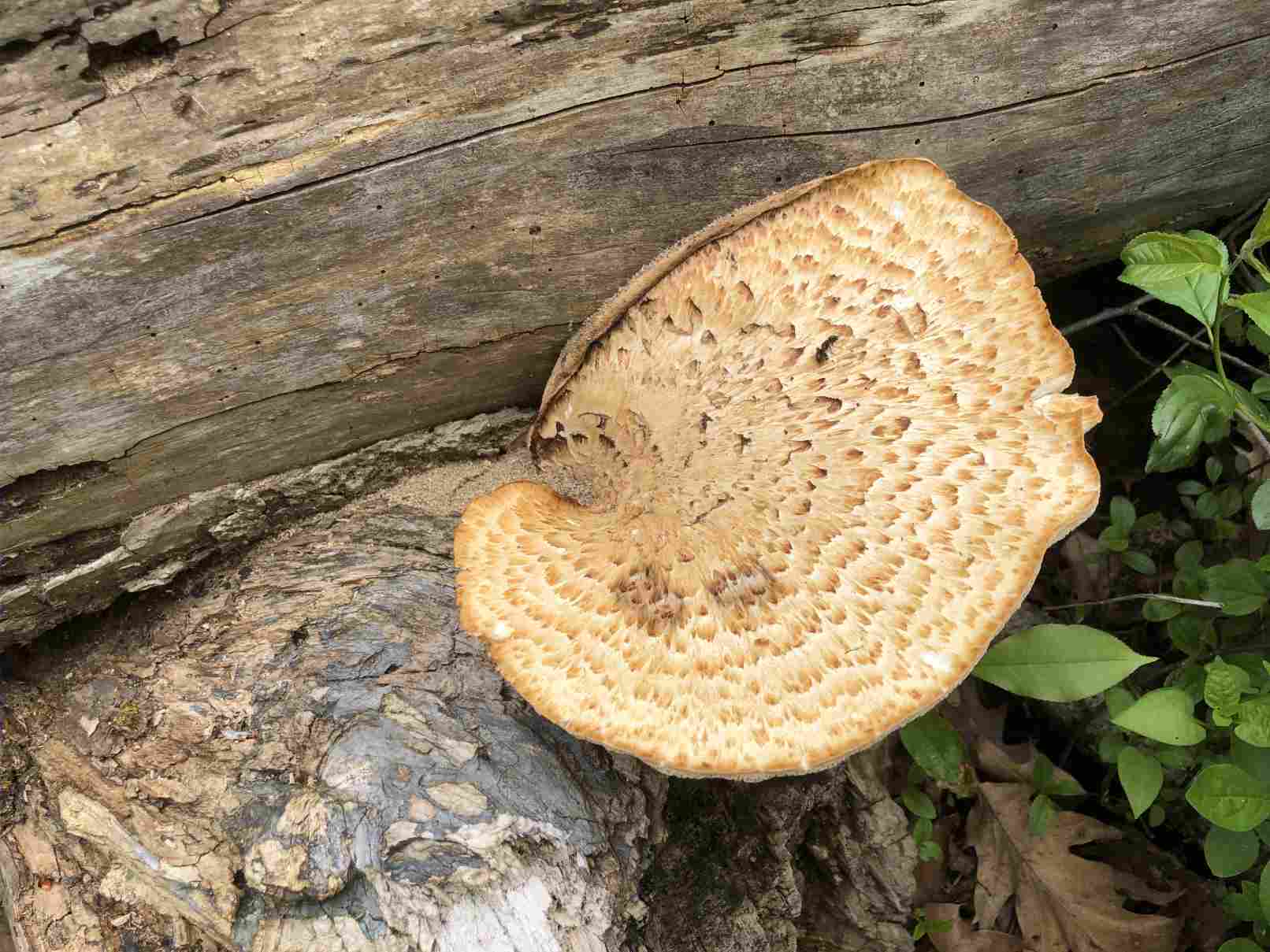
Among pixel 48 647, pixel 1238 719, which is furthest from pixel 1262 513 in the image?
pixel 48 647

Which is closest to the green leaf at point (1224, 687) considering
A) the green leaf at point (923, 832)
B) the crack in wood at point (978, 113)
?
the green leaf at point (923, 832)

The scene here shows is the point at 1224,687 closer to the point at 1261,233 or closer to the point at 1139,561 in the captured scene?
the point at 1139,561

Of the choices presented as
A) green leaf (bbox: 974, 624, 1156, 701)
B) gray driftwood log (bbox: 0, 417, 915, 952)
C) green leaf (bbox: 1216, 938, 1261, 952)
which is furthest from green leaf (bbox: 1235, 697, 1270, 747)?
gray driftwood log (bbox: 0, 417, 915, 952)

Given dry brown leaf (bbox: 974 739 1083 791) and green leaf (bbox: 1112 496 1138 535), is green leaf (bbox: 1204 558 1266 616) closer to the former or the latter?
green leaf (bbox: 1112 496 1138 535)

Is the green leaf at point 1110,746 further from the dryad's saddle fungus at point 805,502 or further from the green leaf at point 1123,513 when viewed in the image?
the dryad's saddle fungus at point 805,502

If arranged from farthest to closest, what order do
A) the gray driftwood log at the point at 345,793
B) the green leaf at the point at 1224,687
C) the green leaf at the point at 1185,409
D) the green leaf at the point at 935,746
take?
the green leaf at the point at 935,746 < the green leaf at the point at 1185,409 < the green leaf at the point at 1224,687 < the gray driftwood log at the point at 345,793

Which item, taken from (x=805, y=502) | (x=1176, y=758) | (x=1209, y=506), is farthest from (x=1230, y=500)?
(x=805, y=502)
